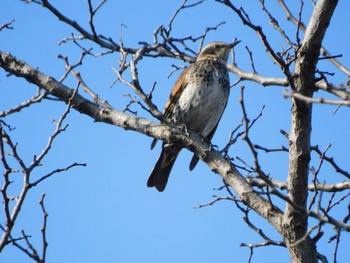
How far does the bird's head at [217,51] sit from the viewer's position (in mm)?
7418

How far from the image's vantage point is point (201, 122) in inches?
268

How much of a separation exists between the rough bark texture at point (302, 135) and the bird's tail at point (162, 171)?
123 inches

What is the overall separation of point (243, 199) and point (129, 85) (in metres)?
1.26

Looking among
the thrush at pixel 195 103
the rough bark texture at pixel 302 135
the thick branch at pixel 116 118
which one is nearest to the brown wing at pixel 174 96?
the thrush at pixel 195 103

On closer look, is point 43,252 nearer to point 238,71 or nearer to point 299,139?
point 299,139

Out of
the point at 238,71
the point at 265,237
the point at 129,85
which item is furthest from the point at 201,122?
the point at 265,237

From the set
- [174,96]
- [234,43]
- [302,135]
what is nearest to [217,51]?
[234,43]

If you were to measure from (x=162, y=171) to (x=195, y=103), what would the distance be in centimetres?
99

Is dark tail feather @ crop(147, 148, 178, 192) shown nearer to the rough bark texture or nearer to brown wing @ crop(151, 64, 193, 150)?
brown wing @ crop(151, 64, 193, 150)

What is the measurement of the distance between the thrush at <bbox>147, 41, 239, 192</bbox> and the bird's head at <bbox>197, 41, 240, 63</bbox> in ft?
0.77

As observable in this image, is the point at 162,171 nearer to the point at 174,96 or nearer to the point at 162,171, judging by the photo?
the point at 162,171

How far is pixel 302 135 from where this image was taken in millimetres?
3863

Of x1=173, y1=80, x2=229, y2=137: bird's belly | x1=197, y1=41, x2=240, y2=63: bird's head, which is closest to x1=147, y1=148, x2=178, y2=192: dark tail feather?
x1=173, y1=80, x2=229, y2=137: bird's belly

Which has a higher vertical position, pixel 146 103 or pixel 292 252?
pixel 146 103
